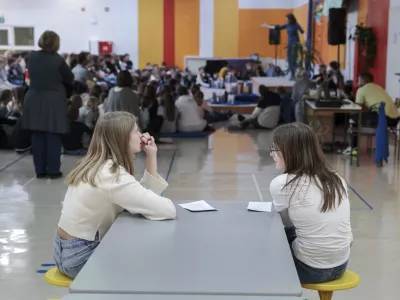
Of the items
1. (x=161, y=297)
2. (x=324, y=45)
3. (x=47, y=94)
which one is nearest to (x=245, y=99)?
(x=324, y=45)

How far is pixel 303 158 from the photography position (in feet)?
9.21

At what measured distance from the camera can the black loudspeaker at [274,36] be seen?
17297 mm

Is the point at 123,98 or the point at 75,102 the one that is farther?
the point at 75,102

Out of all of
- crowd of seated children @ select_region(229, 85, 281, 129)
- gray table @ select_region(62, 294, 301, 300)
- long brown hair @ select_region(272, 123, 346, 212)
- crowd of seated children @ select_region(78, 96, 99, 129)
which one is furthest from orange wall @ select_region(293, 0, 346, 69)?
gray table @ select_region(62, 294, 301, 300)

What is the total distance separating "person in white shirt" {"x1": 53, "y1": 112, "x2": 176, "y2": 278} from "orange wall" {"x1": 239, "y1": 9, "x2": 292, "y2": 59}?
53.2ft

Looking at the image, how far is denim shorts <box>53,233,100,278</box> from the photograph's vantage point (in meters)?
2.75

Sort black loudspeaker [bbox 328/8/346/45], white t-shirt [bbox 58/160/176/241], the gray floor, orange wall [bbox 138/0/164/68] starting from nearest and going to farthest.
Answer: white t-shirt [bbox 58/160/176/241] → the gray floor → black loudspeaker [bbox 328/8/346/45] → orange wall [bbox 138/0/164/68]

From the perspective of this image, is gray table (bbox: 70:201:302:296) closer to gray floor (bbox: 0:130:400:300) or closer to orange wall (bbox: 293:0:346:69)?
gray floor (bbox: 0:130:400:300)

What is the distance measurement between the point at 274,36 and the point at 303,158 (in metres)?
14.9

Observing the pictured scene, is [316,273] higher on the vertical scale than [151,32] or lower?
lower

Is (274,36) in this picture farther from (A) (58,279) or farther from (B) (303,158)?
(A) (58,279)

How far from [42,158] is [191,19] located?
13476 millimetres

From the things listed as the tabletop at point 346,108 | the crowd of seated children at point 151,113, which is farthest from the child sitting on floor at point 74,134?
the tabletop at point 346,108

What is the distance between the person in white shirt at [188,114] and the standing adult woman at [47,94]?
3.42 metres
